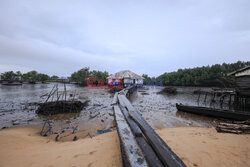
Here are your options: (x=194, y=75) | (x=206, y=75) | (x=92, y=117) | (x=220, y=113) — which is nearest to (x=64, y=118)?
(x=92, y=117)

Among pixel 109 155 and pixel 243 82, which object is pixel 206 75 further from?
pixel 109 155

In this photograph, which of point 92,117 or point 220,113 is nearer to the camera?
point 220,113

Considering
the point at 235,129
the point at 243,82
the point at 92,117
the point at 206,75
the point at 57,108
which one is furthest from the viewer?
the point at 206,75

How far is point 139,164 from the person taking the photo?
1.87 meters

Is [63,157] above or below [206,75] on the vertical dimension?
below

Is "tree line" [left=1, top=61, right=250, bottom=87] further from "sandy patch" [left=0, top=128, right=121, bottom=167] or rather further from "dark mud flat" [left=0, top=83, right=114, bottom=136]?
"sandy patch" [left=0, top=128, right=121, bottom=167]

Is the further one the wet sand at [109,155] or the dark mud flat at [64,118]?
the dark mud flat at [64,118]

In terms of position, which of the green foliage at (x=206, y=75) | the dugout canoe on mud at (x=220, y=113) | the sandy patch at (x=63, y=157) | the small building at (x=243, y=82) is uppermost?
the green foliage at (x=206, y=75)

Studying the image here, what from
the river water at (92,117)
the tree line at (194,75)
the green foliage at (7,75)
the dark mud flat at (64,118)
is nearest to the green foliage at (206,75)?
the tree line at (194,75)

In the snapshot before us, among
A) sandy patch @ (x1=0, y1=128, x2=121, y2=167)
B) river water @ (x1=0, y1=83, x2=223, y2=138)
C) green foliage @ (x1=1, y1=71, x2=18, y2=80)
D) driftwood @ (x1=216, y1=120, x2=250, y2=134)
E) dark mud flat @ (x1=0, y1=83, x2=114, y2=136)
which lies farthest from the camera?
green foliage @ (x1=1, y1=71, x2=18, y2=80)

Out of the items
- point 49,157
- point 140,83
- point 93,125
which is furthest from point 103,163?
point 140,83

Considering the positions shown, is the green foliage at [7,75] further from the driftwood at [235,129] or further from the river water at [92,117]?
the driftwood at [235,129]

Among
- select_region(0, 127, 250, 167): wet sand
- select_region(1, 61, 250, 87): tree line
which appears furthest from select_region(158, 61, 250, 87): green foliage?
select_region(0, 127, 250, 167): wet sand

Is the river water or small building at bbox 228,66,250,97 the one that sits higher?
small building at bbox 228,66,250,97
